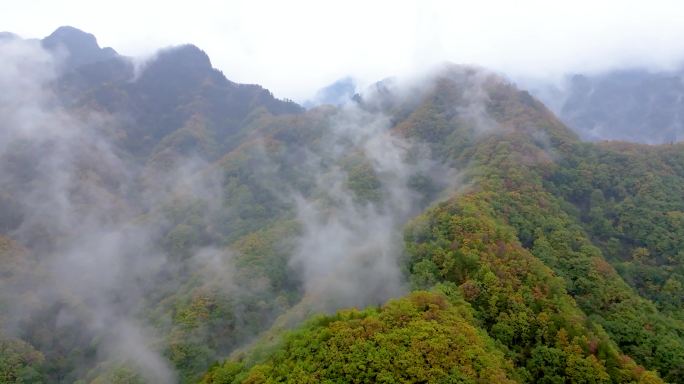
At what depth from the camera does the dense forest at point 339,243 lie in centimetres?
4697

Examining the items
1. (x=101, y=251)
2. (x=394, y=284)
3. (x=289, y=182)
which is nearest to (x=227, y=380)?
(x=394, y=284)

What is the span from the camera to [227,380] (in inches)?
1914

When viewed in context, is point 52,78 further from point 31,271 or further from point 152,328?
point 152,328

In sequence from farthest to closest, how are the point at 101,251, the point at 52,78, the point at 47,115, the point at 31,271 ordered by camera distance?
the point at 52,78 < the point at 47,115 < the point at 101,251 < the point at 31,271

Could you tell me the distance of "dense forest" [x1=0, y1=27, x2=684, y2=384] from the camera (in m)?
47.0

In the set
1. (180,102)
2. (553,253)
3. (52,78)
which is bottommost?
(553,253)

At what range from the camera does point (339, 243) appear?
315 ft

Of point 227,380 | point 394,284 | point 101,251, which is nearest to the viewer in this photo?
point 227,380

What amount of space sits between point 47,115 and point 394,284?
135 metres

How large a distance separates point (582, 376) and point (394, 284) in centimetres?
2417

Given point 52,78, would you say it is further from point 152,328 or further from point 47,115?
point 152,328

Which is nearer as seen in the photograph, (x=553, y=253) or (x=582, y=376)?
(x=582, y=376)

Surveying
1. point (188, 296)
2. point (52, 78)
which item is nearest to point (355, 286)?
point (188, 296)

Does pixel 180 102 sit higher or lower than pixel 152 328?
higher
